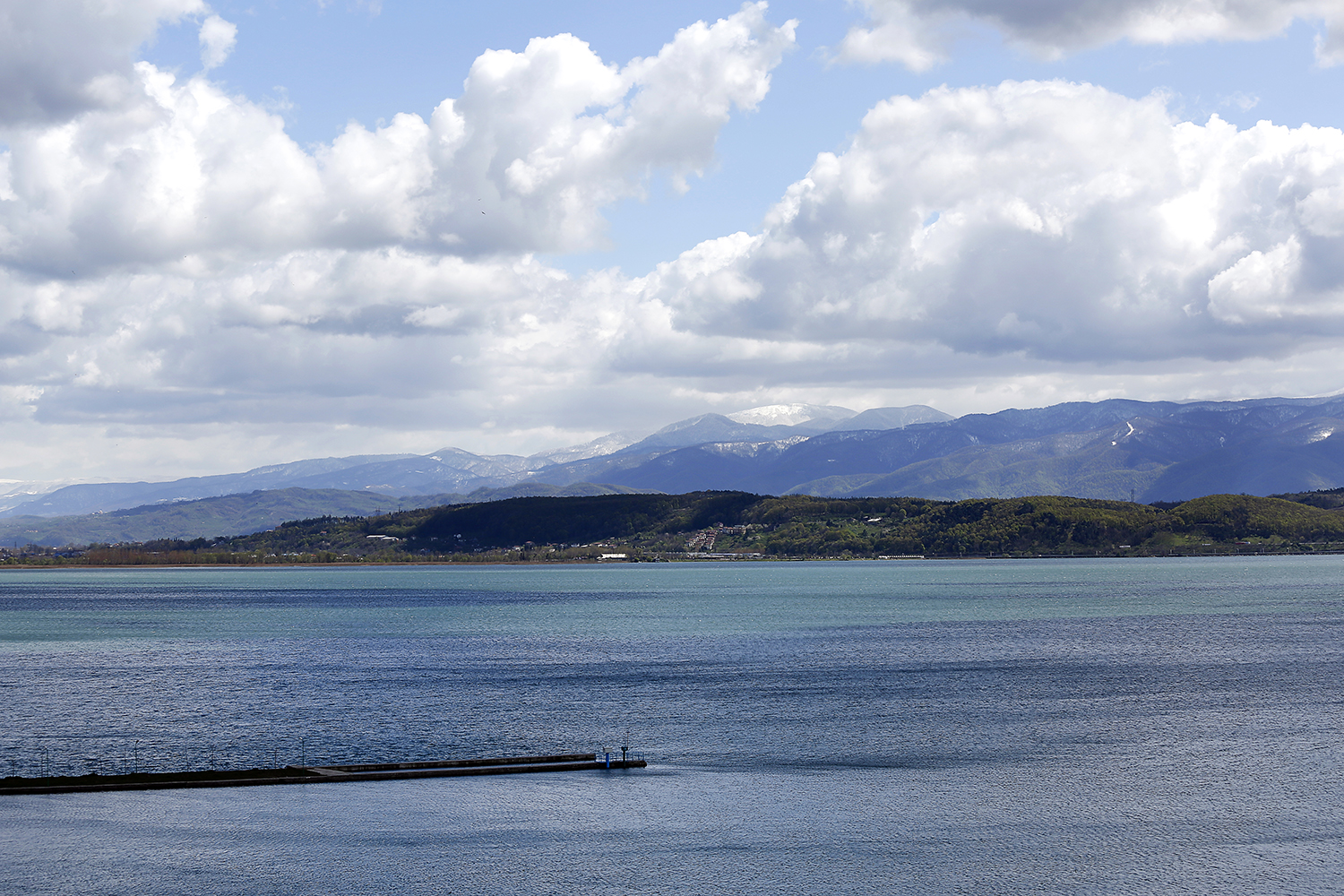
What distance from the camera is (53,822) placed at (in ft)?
153

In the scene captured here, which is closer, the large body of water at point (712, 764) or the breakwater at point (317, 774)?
the large body of water at point (712, 764)

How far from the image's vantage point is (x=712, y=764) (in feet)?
201

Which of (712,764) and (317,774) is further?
(712,764)

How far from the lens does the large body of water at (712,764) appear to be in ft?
138

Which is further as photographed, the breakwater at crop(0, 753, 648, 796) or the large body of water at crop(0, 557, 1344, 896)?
the breakwater at crop(0, 753, 648, 796)

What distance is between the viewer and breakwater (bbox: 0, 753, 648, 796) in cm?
5281

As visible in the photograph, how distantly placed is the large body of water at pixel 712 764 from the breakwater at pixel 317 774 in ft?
4.41

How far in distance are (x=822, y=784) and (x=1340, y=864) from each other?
2208 cm

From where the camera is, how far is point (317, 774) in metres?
56.1

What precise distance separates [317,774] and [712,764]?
65.9 ft

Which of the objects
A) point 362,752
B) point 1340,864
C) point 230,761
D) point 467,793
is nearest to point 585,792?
point 467,793

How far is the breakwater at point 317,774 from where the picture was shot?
52.8 metres

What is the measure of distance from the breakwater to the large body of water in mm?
1344

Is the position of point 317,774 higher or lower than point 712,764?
higher
